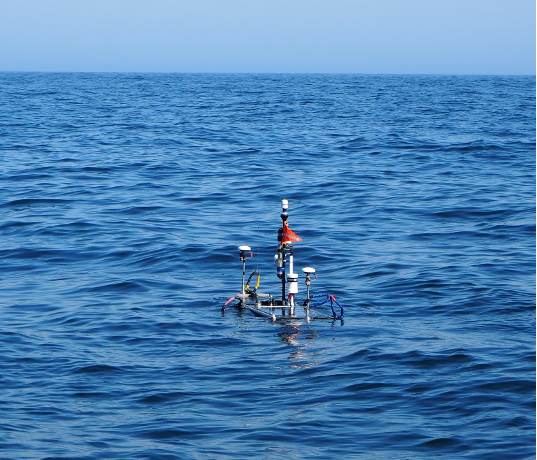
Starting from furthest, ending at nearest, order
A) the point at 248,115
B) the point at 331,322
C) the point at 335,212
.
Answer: the point at 248,115 → the point at 335,212 → the point at 331,322

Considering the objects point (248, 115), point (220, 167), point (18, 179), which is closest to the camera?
point (18, 179)

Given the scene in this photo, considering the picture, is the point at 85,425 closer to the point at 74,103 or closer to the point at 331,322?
the point at 331,322

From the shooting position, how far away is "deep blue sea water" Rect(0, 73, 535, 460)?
11.4 m

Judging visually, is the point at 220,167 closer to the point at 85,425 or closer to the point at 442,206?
the point at 442,206

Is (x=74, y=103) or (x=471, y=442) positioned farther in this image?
(x=74, y=103)

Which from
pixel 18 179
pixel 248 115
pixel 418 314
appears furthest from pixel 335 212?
pixel 248 115

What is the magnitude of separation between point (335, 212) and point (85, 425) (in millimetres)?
16372

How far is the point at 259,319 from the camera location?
1592 cm

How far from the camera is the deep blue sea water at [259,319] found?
37.4 ft

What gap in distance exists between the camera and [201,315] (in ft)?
54.0

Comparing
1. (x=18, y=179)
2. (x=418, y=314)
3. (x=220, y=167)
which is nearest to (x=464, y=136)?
(x=220, y=167)

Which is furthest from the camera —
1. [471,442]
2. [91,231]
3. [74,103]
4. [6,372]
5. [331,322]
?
[74,103]

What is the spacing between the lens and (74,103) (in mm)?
73750

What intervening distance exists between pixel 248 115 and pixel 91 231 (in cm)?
3828
